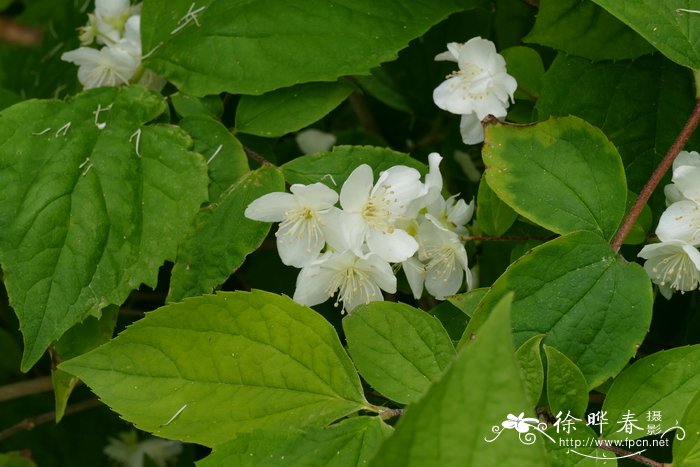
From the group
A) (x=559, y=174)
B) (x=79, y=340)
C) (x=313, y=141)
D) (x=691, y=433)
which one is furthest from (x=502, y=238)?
(x=79, y=340)

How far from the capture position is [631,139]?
1226 millimetres

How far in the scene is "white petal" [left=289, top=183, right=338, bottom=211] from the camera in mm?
1106

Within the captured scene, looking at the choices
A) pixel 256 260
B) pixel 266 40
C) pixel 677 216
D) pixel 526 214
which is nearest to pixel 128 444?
pixel 256 260

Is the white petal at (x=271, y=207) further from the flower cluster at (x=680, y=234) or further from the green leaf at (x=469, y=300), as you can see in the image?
the flower cluster at (x=680, y=234)

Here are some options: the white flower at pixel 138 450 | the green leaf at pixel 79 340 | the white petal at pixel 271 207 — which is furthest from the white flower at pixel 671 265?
the white flower at pixel 138 450

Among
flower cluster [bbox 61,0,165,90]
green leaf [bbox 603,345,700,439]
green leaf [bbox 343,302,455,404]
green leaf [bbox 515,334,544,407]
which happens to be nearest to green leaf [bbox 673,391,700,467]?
green leaf [bbox 603,345,700,439]

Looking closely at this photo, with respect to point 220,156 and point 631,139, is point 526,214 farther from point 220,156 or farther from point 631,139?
point 220,156

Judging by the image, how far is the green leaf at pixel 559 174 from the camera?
1033mm

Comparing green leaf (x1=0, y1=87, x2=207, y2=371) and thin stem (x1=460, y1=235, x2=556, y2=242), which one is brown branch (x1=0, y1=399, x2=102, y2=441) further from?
thin stem (x1=460, y1=235, x2=556, y2=242)

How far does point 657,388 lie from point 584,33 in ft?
1.84

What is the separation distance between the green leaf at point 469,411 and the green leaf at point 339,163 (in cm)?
56

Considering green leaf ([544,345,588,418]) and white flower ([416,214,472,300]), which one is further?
white flower ([416,214,472,300])

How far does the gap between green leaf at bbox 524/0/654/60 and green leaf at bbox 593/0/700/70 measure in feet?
0.49

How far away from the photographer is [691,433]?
87 centimetres
